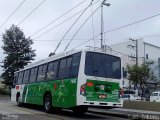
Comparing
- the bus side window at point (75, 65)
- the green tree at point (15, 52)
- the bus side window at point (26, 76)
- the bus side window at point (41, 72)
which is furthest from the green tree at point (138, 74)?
the bus side window at point (75, 65)

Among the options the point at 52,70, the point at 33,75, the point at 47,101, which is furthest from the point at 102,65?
the point at 33,75

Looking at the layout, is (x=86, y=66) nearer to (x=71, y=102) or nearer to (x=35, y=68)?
(x=71, y=102)

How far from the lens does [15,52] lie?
6869cm

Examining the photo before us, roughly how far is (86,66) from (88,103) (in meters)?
1.72

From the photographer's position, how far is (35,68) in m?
23.5

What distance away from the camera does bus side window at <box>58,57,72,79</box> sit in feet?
58.9

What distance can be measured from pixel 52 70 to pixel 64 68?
1.86 metres

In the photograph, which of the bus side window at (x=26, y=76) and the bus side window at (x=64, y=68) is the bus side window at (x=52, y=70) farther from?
the bus side window at (x=26, y=76)

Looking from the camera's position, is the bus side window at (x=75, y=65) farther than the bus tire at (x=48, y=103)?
No

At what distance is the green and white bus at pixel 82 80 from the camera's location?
16672mm

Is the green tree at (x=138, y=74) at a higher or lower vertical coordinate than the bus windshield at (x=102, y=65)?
Answer: higher

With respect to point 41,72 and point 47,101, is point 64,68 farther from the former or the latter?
point 41,72

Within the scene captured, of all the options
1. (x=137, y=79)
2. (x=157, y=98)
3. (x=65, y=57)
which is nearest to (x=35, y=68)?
(x=65, y=57)

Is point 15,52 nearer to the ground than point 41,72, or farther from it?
farther from it
